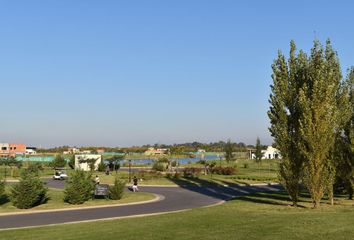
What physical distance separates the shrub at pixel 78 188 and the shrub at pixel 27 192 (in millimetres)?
1697

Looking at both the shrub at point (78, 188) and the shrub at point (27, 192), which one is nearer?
the shrub at point (27, 192)

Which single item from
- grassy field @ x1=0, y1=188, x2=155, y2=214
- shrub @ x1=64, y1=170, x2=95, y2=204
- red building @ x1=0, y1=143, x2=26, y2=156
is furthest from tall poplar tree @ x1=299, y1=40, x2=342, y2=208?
red building @ x1=0, y1=143, x2=26, y2=156

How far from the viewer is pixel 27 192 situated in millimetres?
26328

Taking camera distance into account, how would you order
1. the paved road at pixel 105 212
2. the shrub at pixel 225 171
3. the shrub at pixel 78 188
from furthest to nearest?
the shrub at pixel 225 171
the shrub at pixel 78 188
the paved road at pixel 105 212

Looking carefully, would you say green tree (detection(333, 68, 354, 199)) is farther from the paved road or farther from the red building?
the red building

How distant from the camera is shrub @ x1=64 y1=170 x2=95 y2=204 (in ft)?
90.0

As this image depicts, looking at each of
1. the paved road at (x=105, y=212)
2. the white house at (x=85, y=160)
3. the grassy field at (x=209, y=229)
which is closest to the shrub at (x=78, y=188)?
the paved road at (x=105, y=212)

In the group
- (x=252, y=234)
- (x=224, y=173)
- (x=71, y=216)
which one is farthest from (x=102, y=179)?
(x=252, y=234)

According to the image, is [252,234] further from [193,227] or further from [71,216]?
[71,216]

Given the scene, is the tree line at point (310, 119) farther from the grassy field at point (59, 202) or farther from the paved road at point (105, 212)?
the grassy field at point (59, 202)

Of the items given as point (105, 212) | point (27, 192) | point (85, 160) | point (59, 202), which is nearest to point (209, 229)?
point (105, 212)

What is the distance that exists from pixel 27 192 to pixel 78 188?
10.4 feet

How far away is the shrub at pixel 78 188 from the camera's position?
27.4 meters

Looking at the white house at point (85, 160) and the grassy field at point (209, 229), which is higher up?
the white house at point (85, 160)
